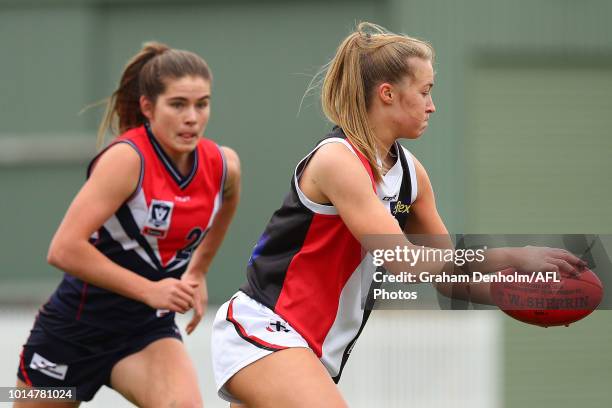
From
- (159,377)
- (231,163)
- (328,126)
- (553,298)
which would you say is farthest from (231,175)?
(328,126)

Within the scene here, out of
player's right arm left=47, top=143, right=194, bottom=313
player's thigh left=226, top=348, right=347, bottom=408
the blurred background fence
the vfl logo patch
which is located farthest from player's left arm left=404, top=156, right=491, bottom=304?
the blurred background fence

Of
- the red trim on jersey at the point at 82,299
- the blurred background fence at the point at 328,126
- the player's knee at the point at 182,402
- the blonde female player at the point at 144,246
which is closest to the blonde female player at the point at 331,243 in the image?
the player's knee at the point at 182,402

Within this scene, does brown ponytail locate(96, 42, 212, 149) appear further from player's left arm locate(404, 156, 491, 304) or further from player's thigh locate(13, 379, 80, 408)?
player's left arm locate(404, 156, 491, 304)

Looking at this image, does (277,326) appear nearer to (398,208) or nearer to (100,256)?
(398,208)

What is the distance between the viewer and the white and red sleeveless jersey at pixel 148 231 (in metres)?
4.46

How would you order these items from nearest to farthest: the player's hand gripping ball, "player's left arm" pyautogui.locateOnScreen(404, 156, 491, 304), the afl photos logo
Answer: the player's hand gripping ball → "player's left arm" pyautogui.locateOnScreen(404, 156, 491, 304) → the afl photos logo

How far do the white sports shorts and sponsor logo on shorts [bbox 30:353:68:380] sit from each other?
1.10m

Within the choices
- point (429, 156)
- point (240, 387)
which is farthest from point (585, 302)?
point (429, 156)

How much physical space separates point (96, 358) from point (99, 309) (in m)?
0.21

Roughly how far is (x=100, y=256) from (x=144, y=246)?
0.91ft

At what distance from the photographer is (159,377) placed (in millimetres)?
4410

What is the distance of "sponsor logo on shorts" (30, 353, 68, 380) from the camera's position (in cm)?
454

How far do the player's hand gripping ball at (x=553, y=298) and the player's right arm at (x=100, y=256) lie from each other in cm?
125

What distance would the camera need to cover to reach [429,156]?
35.9ft
